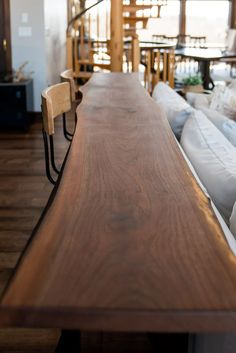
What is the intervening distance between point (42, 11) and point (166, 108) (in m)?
4.60

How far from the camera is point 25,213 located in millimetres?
3699

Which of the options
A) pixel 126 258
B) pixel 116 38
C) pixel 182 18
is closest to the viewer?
pixel 126 258

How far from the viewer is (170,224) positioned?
3.33 feet

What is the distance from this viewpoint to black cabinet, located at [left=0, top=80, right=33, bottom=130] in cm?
647

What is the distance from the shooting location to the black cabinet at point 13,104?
6469 millimetres

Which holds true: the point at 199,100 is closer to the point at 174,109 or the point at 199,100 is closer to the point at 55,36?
the point at 174,109

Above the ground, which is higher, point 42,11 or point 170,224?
point 42,11

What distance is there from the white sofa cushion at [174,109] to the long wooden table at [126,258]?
1.13 meters

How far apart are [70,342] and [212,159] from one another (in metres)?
0.81

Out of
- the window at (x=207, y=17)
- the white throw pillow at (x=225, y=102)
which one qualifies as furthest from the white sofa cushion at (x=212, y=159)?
the window at (x=207, y=17)

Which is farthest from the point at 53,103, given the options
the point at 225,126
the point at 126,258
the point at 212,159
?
the point at 126,258

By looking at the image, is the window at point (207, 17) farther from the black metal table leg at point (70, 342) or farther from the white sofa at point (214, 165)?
the black metal table leg at point (70, 342)

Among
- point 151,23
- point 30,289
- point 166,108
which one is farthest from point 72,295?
point 151,23

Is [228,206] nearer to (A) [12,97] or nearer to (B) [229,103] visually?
(B) [229,103]
